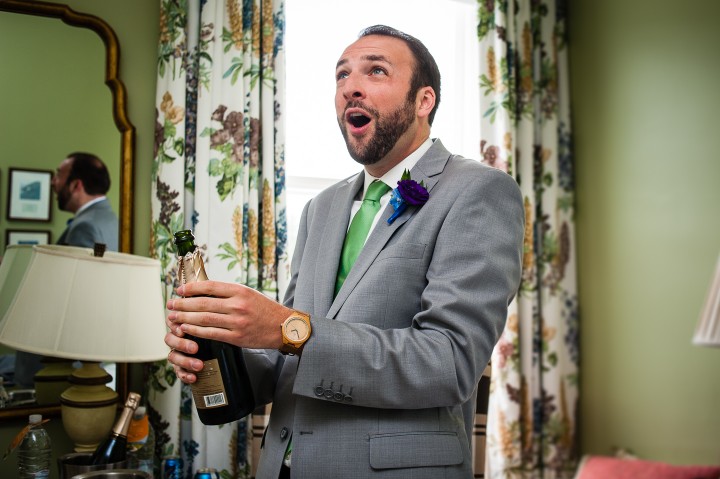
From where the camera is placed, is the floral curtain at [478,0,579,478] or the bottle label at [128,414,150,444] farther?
the floral curtain at [478,0,579,478]

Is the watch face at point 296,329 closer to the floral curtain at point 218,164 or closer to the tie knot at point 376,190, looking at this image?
the tie knot at point 376,190

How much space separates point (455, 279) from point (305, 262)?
45 centimetres

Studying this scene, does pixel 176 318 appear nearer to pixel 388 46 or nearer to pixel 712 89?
pixel 388 46

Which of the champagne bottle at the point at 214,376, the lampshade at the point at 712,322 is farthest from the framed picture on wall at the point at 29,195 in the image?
the lampshade at the point at 712,322

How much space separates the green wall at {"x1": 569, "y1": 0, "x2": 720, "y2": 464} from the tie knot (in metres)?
1.61

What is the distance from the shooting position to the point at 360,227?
1.52 meters

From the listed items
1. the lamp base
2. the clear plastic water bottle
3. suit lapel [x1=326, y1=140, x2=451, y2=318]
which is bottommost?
the clear plastic water bottle

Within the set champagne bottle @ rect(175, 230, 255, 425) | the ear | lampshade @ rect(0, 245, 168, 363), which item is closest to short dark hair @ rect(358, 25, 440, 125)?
the ear

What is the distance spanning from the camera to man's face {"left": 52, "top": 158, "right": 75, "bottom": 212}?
2.33 m

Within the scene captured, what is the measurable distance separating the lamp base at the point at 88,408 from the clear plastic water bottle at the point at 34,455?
0.09m

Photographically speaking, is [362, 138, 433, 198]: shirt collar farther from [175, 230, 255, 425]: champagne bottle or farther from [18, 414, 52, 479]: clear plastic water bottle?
[18, 414, 52, 479]: clear plastic water bottle

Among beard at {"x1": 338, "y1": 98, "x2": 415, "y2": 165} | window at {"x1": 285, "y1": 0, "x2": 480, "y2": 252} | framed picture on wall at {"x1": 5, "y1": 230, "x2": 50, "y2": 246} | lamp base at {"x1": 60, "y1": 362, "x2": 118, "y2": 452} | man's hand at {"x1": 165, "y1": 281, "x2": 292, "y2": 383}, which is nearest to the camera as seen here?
man's hand at {"x1": 165, "y1": 281, "x2": 292, "y2": 383}

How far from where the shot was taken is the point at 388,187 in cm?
156

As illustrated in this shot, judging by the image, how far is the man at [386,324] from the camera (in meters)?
1.16
